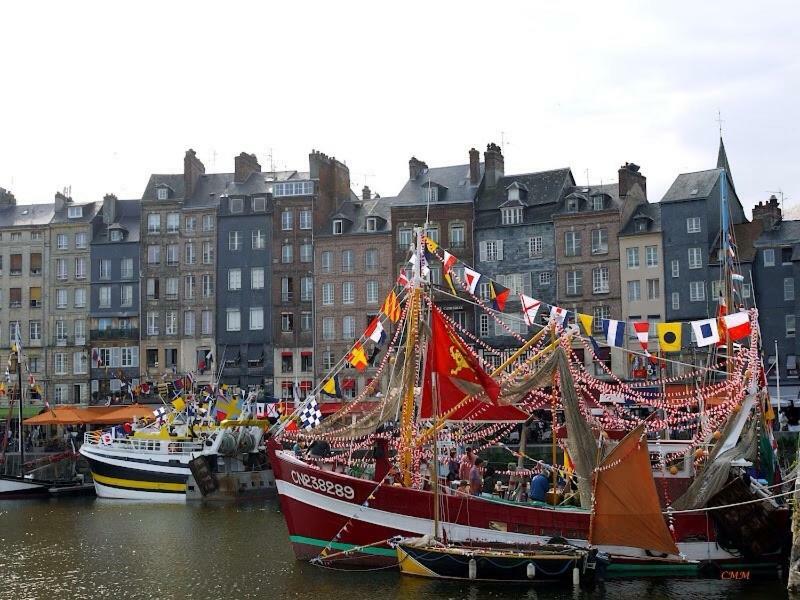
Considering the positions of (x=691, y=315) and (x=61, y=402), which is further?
(x=61, y=402)

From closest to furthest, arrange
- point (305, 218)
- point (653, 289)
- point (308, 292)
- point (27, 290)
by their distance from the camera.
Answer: point (653, 289), point (308, 292), point (305, 218), point (27, 290)

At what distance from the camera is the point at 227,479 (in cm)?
5347

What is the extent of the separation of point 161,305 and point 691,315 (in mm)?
36943

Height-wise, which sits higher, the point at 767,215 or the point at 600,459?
the point at 767,215

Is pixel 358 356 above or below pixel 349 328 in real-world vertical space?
below

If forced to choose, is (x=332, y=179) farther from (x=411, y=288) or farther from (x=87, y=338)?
(x=411, y=288)

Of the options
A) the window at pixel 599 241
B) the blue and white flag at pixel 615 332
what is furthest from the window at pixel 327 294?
the blue and white flag at pixel 615 332

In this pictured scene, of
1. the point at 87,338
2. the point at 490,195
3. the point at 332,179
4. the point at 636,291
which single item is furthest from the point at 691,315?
the point at 87,338

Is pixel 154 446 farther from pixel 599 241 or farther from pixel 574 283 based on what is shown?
pixel 599 241

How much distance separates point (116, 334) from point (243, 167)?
601 inches

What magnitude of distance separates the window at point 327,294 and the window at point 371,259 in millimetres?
2952

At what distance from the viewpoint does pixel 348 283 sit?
7406 cm

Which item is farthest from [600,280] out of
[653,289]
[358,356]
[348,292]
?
[358,356]

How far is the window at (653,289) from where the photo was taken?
67.0 meters
